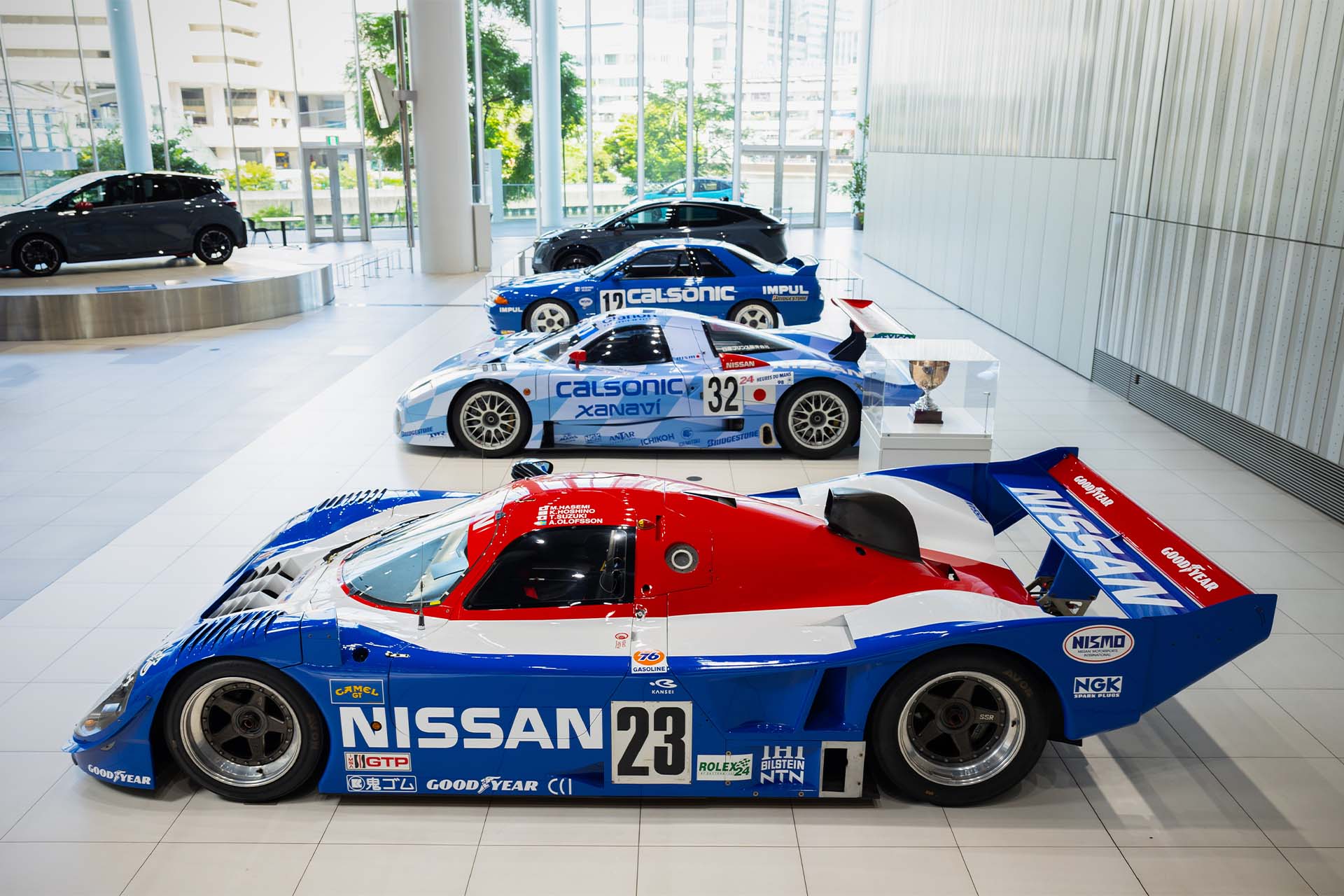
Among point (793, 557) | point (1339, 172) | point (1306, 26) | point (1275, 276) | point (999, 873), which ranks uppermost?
point (1306, 26)

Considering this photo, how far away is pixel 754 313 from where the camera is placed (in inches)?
540

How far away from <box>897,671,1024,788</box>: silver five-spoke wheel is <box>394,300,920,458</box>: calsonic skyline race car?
497 centimetres

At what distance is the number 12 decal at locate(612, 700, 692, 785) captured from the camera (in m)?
4.27

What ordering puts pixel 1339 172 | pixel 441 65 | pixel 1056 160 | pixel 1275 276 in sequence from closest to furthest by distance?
pixel 1339 172, pixel 1275 276, pixel 1056 160, pixel 441 65

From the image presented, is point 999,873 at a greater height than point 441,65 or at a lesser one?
lesser

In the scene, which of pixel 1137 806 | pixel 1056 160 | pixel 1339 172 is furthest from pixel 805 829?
pixel 1056 160

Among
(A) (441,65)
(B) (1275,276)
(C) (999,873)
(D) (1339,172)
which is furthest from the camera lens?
(A) (441,65)

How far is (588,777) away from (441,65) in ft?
58.7

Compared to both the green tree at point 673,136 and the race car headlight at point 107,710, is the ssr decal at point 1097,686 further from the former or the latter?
the green tree at point 673,136

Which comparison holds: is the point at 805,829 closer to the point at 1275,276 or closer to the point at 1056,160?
the point at 1275,276

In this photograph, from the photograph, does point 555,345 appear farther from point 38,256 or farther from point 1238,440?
point 38,256

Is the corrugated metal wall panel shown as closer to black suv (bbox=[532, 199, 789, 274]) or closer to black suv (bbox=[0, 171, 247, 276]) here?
black suv (bbox=[532, 199, 789, 274])

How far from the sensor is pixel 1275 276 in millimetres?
8844

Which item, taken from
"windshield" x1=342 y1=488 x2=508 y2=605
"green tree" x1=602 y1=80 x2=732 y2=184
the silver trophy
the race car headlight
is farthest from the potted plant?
the race car headlight
